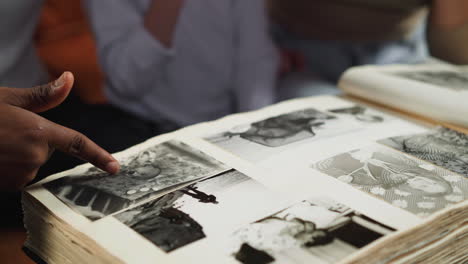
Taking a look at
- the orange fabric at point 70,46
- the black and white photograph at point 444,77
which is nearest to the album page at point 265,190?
the black and white photograph at point 444,77

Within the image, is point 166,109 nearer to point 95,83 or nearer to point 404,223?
point 95,83

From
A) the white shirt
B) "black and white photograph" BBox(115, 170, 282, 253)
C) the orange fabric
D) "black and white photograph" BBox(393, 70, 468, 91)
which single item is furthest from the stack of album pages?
the orange fabric

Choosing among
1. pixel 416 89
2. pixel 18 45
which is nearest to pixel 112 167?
pixel 416 89

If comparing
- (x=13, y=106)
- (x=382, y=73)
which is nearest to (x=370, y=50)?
(x=382, y=73)

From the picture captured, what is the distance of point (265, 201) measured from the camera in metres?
0.37

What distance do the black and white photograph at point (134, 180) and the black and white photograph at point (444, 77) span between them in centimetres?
33

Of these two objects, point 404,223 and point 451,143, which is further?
point 451,143

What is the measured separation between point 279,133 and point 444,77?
0.94ft

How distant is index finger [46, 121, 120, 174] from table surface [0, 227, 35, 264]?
92 millimetres

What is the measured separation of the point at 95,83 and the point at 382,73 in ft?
2.45

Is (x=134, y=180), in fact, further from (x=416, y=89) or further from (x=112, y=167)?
(x=416, y=89)

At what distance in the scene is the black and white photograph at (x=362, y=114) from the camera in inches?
21.2

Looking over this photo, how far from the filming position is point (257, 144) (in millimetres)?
466

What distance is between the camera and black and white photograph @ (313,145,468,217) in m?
0.37
